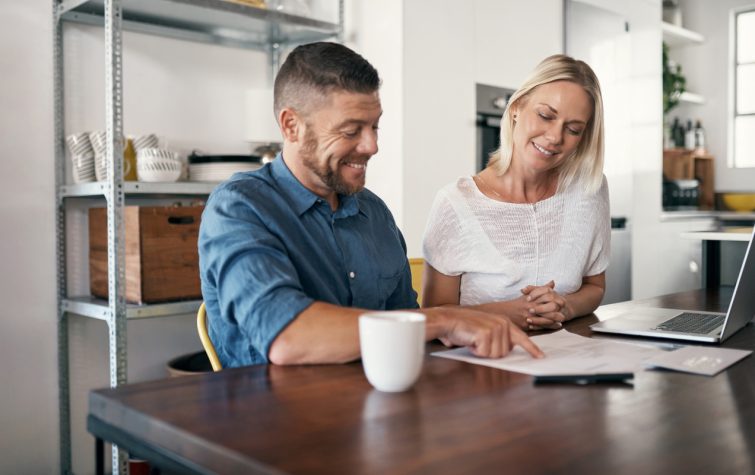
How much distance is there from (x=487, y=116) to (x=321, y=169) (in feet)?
7.32

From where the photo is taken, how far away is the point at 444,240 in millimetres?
1874

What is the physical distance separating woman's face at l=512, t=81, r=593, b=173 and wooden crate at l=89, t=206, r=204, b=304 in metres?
1.28

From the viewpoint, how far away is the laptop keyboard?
1406 mm

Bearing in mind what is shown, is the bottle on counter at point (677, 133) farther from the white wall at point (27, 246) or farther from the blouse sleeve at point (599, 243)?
the white wall at point (27, 246)

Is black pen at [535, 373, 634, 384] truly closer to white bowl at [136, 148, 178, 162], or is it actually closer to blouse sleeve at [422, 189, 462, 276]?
blouse sleeve at [422, 189, 462, 276]

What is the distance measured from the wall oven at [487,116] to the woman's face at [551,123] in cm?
155

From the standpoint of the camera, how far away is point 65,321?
2.71 metres

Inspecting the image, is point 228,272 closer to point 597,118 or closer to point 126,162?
point 597,118

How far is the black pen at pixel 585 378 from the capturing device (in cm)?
99

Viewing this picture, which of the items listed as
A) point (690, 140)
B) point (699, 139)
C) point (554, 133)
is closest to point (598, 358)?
point (554, 133)

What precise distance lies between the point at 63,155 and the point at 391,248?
164 centimetres

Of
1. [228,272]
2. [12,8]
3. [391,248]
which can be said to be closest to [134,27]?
[12,8]

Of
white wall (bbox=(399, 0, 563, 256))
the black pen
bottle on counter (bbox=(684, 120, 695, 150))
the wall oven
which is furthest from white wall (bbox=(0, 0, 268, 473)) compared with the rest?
bottle on counter (bbox=(684, 120, 695, 150))

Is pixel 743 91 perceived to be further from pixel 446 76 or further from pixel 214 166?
pixel 214 166
